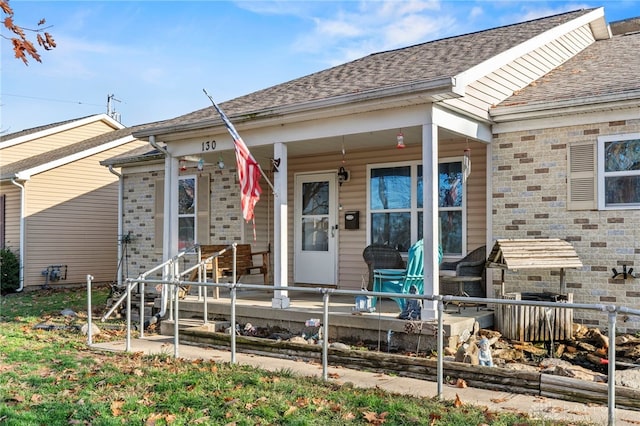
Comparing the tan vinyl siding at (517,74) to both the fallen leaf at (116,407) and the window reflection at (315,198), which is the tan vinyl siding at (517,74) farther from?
the fallen leaf at (116,407)

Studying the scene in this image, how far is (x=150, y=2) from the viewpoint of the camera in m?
9.43

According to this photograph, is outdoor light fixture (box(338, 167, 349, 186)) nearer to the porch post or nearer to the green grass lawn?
the porch post

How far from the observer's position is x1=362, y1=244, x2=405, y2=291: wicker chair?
9.70 m

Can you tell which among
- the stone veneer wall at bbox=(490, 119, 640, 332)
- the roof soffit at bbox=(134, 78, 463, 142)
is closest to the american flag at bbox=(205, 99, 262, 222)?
the roof soffit at bbox=(134, 78, 463, 142)

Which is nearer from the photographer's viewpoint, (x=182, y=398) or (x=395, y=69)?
(x=182, y=398)

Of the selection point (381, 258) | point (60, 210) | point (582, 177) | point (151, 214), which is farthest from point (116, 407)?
point (60, 210)

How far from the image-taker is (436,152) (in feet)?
24.8

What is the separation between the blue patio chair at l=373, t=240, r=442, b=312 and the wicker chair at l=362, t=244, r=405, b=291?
109 centimetres

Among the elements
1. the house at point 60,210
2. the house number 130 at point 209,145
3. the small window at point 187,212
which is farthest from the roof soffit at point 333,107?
the house at point 60,210

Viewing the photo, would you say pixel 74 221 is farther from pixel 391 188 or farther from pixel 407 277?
pixel 407 277

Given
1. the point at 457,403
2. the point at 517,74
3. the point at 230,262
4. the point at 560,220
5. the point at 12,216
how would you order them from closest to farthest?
the point at 457,403 < the point at 560,220 < the point at 517,74 < the point at 230,262 < the point at 12,216

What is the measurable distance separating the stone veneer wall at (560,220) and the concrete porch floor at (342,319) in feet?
4.09

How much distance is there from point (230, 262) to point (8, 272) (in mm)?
8546

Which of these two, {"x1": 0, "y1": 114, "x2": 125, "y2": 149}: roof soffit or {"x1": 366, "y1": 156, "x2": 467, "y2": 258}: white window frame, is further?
{"x1": 0, "y1": 114, "x2": 125, "y2": 149}: roof soffit
